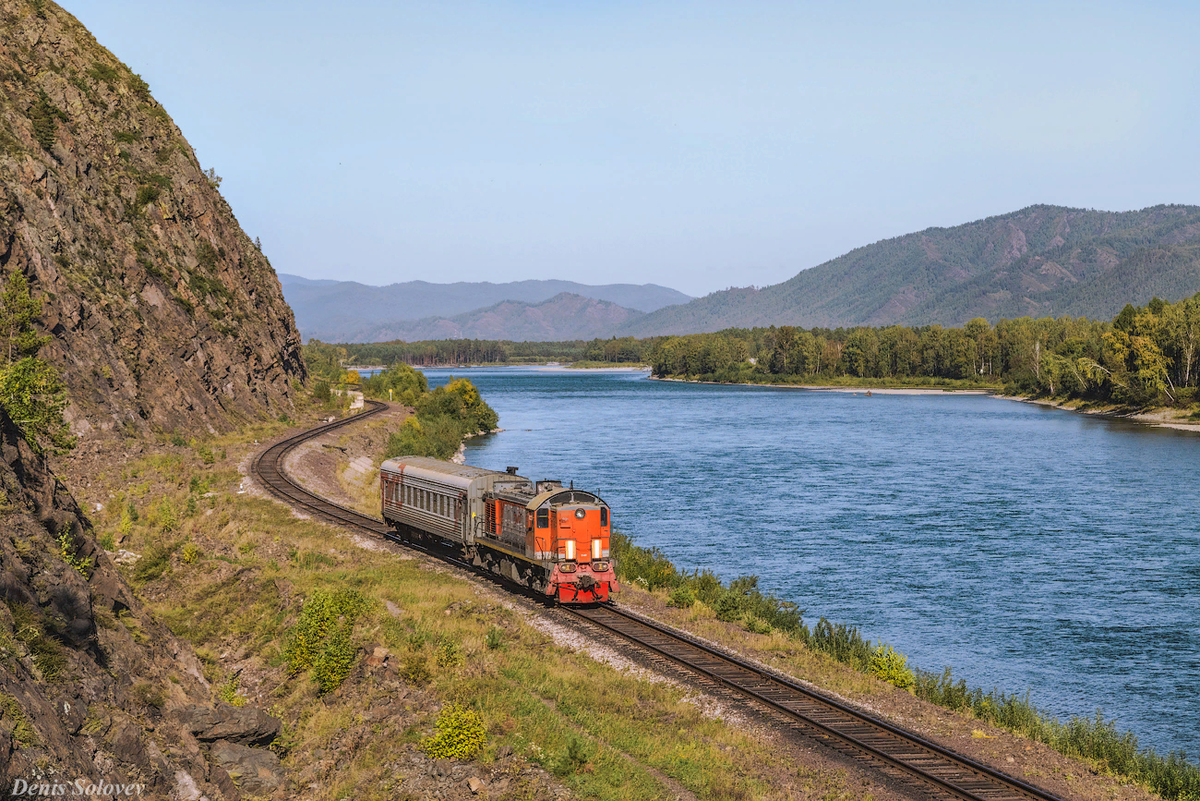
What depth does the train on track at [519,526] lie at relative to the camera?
29.0m

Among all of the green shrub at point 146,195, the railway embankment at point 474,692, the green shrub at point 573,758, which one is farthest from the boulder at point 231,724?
the green shrub at point 146,195

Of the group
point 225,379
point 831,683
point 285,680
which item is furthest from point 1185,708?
point 225,379

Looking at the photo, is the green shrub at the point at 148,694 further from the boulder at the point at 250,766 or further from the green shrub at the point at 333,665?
the green shrub at the point at 333,665

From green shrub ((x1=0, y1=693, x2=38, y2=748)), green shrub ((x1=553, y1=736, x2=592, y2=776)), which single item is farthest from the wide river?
green shrub ((x1=0, y1=693, x2=38, y2=748))

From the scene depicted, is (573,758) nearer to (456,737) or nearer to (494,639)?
(456,737)

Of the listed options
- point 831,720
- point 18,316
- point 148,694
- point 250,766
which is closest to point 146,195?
point 18,316

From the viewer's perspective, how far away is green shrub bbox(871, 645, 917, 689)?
84.8 feet

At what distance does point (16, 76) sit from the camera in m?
66.2

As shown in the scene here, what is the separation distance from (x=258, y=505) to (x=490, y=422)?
235 ft

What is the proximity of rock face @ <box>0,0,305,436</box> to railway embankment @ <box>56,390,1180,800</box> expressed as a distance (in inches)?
1001

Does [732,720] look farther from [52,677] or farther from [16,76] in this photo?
[16,76]

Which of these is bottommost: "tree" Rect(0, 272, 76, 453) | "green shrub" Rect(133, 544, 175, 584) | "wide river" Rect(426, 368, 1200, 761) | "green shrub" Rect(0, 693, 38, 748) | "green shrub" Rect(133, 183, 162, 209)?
"wide river" Rect(426, 368, 1200, 761)

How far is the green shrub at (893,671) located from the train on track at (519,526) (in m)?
8.49

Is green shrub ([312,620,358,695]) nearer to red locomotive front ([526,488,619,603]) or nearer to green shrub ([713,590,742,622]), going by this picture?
red locomotive front ([526,488,619,603])
